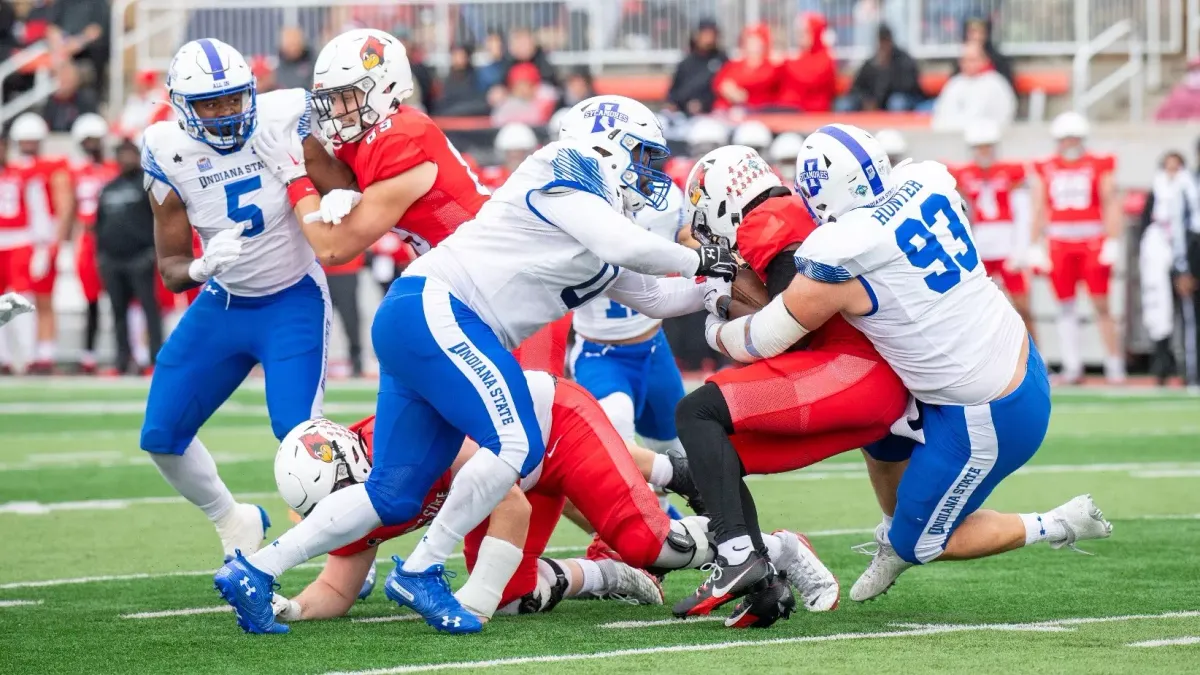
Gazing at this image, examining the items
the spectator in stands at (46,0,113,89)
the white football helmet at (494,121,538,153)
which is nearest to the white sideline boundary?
the white football helmet at (494,121,538,153)

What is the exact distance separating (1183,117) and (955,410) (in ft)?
38.9

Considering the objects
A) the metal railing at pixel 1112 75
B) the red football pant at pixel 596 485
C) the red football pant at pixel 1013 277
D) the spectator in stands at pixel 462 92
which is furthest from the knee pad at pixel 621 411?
the metal railing at pixel 1112 75

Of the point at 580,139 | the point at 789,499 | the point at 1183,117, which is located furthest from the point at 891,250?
the point at 1183,117

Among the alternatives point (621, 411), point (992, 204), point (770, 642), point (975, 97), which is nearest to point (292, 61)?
point (975, 97)

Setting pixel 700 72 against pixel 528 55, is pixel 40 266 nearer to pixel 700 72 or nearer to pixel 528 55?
pixel 528 55

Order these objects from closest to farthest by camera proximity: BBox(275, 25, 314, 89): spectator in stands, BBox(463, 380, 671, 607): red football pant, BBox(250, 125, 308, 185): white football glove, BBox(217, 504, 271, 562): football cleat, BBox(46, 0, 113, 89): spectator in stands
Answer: BBox(463, 380, 671, 607): red football pant < BBox(250, 125, 308, 185): white football glove < BBox(217, 504, 271, 562): football cleat < BBox(275, 25, 314, 89): spectator in stands < BBox(46, 0, 113, 89): spectator in stands

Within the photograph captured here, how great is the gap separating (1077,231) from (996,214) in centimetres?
65

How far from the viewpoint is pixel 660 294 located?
578cm

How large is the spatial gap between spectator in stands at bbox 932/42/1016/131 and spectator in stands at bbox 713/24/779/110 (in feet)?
5.00

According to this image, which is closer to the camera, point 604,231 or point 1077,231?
point 604,231

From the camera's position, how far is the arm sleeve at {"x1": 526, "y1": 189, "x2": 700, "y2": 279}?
517cm

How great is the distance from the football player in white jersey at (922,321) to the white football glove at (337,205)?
4.02ft

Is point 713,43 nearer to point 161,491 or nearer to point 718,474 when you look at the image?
point 161,491

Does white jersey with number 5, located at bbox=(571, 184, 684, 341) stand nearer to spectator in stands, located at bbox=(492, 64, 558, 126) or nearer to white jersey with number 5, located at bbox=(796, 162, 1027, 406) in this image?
white jersey with number 5, located at bbox=(796, 162, 1027, 406)
